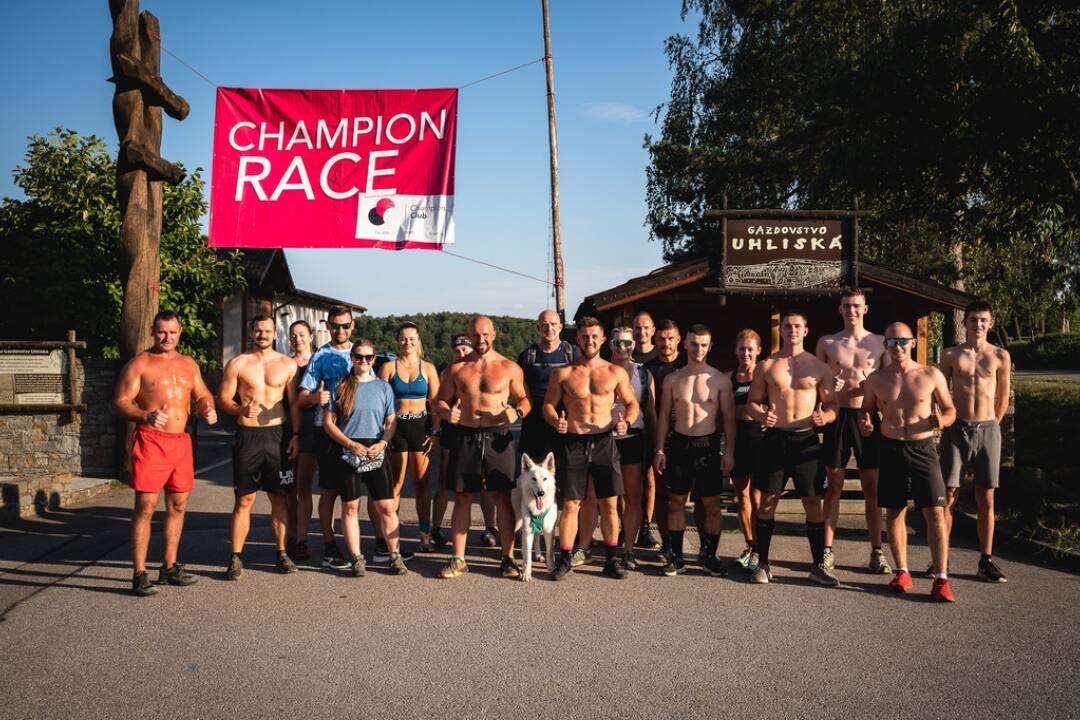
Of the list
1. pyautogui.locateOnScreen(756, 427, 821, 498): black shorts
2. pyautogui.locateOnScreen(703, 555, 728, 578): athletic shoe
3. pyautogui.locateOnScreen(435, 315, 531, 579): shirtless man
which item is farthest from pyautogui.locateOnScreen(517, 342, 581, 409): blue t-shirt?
pyautogui.locateOnScreen(703, 555, 728, 578): athletic shoe

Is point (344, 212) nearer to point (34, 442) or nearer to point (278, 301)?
point (34, 442)

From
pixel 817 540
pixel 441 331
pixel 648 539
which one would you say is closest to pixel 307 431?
pixel 648 539

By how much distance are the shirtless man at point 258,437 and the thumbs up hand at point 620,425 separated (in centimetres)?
273

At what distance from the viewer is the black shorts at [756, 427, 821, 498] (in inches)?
241

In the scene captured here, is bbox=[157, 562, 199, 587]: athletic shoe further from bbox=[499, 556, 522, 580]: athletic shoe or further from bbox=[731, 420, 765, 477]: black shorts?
bbox=[731, 420, 765, 477]: black shorts

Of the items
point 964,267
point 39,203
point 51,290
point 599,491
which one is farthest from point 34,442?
point 964,267

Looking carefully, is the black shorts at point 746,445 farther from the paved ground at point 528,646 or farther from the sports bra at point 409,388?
the sports bra at point 409,388

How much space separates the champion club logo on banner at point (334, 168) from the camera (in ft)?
27.0

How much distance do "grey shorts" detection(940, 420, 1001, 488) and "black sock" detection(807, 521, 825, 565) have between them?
1.12 metres

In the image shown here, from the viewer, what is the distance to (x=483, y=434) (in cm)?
641

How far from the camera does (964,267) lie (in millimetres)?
21906

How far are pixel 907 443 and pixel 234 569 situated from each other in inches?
209

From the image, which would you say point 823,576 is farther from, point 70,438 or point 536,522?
point 70,438

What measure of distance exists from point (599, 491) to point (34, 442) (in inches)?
372
